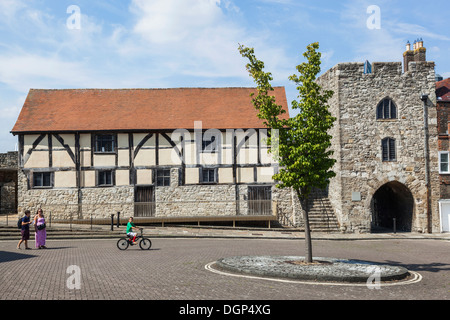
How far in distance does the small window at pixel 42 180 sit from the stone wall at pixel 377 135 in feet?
57.8

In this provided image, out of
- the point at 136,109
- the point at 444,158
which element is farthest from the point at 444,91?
the point at 136,109

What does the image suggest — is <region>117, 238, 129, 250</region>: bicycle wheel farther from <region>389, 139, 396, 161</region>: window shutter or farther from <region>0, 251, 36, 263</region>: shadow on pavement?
<region>389, 139, 396, 161</region>: window shutter

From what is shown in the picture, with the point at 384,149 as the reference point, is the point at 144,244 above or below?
below

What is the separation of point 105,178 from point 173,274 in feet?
56.2

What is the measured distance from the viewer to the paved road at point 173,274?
9245 millimetres

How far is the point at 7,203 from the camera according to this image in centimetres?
3269

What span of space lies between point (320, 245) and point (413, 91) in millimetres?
11593

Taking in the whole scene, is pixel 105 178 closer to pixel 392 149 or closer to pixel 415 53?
pixel 392 149

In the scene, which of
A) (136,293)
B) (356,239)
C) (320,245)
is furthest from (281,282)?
(356,239)

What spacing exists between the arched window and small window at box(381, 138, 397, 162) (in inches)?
53.6

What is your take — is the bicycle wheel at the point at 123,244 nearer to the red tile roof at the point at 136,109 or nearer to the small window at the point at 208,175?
the small window at the point at 208,175

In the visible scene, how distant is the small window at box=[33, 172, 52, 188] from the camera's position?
1062 inches

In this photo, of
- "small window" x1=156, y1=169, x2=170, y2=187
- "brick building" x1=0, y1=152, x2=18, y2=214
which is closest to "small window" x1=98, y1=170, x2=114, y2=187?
"small window" x1=156, y1=169, x2=170, y2=187

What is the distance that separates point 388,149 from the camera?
999 inches
